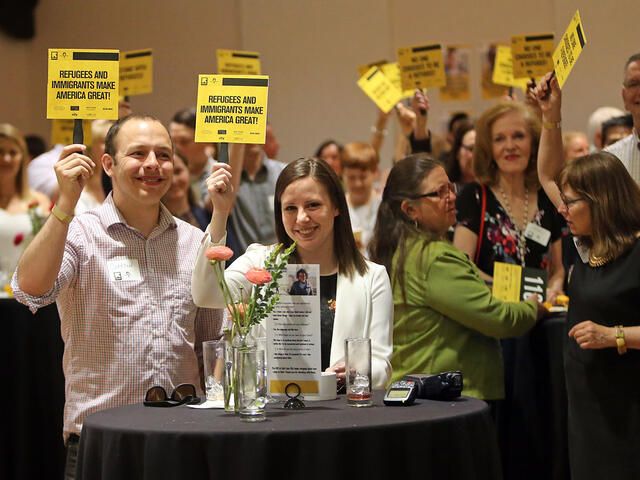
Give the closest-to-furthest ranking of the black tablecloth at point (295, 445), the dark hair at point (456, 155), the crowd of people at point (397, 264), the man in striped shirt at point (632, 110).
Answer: the black tablecloth at point (295, 445), the crowd of people at point (397, 264), the man in striped shirt at point (632, 110), the dark hair at point (456, 155)

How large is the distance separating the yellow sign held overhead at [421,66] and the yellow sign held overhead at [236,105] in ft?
8.47

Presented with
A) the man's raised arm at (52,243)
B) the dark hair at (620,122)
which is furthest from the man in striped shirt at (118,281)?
the dark hair at (620,122)

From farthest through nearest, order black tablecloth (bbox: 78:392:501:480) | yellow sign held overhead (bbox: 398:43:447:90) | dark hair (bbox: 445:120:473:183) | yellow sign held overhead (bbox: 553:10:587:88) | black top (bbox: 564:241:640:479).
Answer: dark hair (bbox: 445:120:473:183) → yellow sign held overhead (bbox: 398:43:447:90) → yellow sign held overhead (bbox: 553:10:587:88) → black top (bbox: 564:241:640:479) → black tablecloth (bbox: 78:392:501:480)

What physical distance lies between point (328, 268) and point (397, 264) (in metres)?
0.57

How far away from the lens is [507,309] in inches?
138

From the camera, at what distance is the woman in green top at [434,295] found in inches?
134

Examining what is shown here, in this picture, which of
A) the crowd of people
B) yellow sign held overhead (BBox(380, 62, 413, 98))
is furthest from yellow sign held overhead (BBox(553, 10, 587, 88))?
yellow sign held overhead (BBox(380, 62, 413, 98))

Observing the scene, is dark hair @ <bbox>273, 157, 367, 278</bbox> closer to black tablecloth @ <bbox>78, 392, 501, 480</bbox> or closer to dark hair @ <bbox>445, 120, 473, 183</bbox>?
black tablecloth @ <bbox>78, 392, 501, 480</bbox>

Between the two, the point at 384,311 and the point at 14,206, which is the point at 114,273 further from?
the point at 14,206

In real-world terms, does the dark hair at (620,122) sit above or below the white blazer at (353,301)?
above

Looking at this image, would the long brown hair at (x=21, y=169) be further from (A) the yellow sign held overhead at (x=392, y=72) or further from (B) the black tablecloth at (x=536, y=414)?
(B) the black tablecloth at (x=536, y=414)

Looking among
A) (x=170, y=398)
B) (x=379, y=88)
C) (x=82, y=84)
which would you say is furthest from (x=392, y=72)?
(x=170, y=398)

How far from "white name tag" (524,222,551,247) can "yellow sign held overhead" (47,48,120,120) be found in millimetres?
2155

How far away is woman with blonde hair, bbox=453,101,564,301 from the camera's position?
4301 mm
